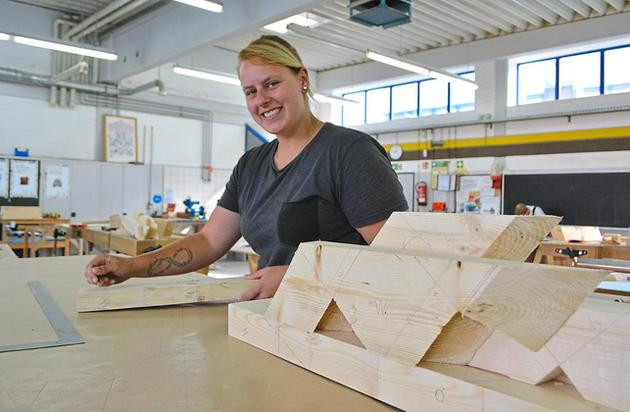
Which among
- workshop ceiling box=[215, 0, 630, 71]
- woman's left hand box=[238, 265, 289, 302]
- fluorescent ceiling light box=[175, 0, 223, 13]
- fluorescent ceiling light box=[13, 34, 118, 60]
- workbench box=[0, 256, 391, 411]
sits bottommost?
workbench box=[0, 256, 391, 411]

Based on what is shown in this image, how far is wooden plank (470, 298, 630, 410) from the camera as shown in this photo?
56 centimetres

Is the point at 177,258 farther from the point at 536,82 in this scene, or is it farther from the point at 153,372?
the point at 536,82

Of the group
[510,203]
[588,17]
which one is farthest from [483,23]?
[510,203]

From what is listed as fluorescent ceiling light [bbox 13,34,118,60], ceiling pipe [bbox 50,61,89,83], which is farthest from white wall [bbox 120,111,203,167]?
fluorescent ceiling light [bbox 13,34,118,60]

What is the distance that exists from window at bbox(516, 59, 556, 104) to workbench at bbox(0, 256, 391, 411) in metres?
9.04

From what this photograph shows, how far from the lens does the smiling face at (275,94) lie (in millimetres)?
1416

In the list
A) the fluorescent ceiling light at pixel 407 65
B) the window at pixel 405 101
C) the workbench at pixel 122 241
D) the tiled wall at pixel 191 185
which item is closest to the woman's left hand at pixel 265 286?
the workbench at pixel 122 241

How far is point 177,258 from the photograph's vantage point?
162cm

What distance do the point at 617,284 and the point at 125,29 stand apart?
8811 mm

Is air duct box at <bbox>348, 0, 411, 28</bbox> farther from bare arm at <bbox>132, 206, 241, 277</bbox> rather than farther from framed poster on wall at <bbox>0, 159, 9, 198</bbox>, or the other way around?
framed poster on wall at <bbox>0, 159, 9, 198</bbox>

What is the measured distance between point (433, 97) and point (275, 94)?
375 inches

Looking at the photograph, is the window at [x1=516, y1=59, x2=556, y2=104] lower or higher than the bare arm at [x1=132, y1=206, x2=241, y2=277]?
higher

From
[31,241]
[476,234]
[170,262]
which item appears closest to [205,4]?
[31,241]

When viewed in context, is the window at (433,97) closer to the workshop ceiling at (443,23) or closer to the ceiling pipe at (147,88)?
the workshop ceiling at (443,23)
